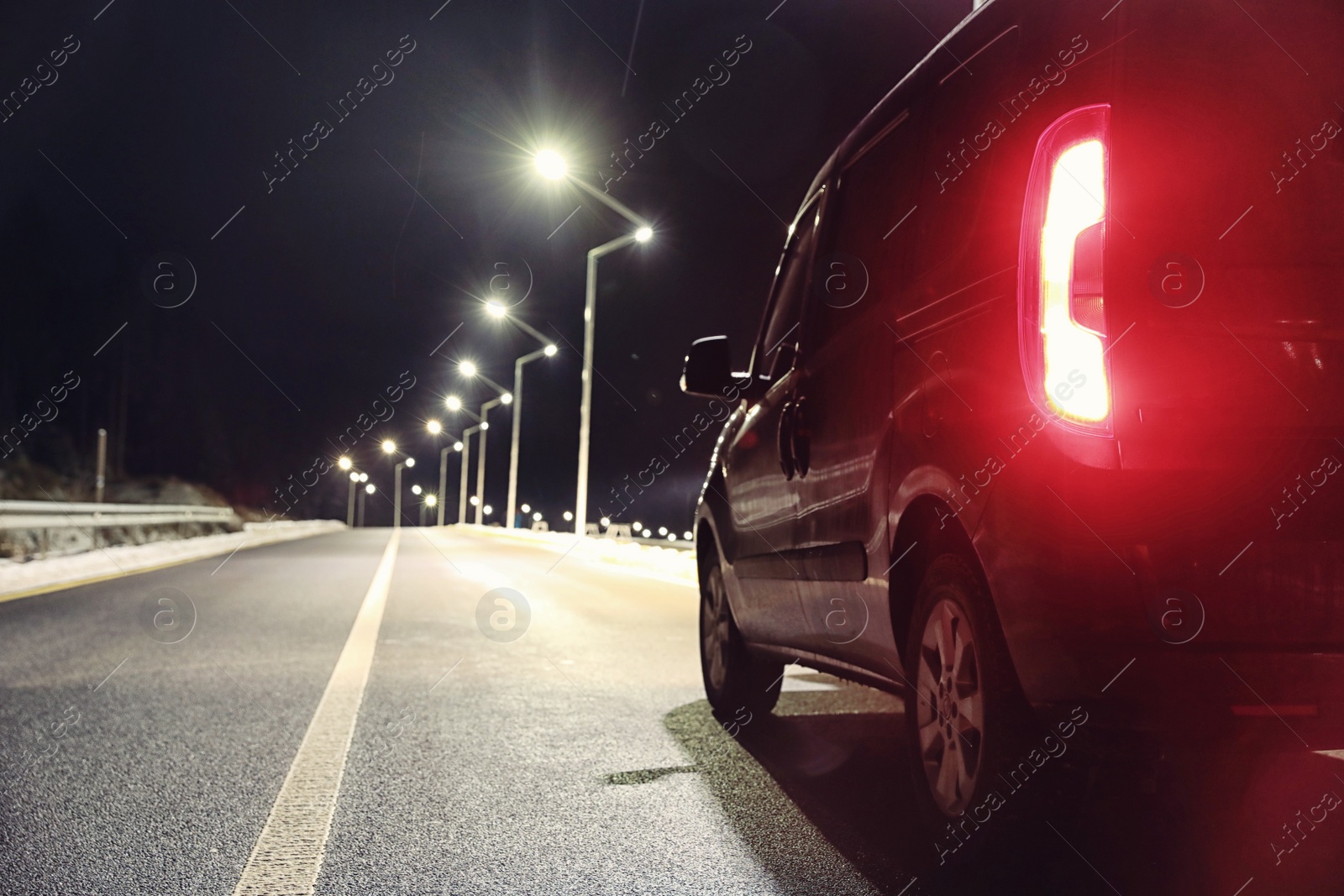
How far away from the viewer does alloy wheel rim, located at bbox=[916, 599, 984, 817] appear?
3.11 meters

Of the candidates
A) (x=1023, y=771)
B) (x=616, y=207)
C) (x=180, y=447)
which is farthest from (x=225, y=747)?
(x=180, y=447)

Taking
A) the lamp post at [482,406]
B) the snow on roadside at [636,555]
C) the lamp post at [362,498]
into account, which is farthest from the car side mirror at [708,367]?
the lamp post at [362,498]

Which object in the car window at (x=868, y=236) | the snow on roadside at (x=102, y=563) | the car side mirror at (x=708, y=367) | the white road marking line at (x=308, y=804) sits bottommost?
the white road marking line at (x=308, y=804)

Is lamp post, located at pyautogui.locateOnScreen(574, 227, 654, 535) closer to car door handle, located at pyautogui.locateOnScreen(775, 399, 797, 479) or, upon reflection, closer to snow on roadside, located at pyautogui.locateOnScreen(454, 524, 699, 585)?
snow on roadside, located at pyautogui.locateOnScreen(454, 524, 699, 585)

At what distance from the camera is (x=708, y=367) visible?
531 cm

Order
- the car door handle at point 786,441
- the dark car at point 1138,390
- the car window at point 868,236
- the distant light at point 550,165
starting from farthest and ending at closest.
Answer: the distant light at point 550,165 → the car door handle at point 786,441 → the car window at point 868,236 → the dark car at point 1138,390

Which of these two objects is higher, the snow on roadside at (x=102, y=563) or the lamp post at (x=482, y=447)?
the lamp post at (x=482, y=447)

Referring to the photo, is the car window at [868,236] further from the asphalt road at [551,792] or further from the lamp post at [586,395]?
the lamp post at [586,395]

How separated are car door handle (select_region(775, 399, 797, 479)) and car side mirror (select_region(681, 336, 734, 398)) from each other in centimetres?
60

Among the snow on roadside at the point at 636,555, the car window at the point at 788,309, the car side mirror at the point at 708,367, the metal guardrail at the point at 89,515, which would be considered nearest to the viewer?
the car window at the point at 788,309

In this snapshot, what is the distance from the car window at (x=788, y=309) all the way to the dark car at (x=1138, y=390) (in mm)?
1694

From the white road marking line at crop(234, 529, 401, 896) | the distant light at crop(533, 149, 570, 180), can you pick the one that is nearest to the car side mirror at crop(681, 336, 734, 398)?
the white road marking line at crop(234, 529, 401, 896)

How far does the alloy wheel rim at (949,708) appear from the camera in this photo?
122 inches

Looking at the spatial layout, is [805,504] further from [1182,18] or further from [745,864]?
[1182,18]
